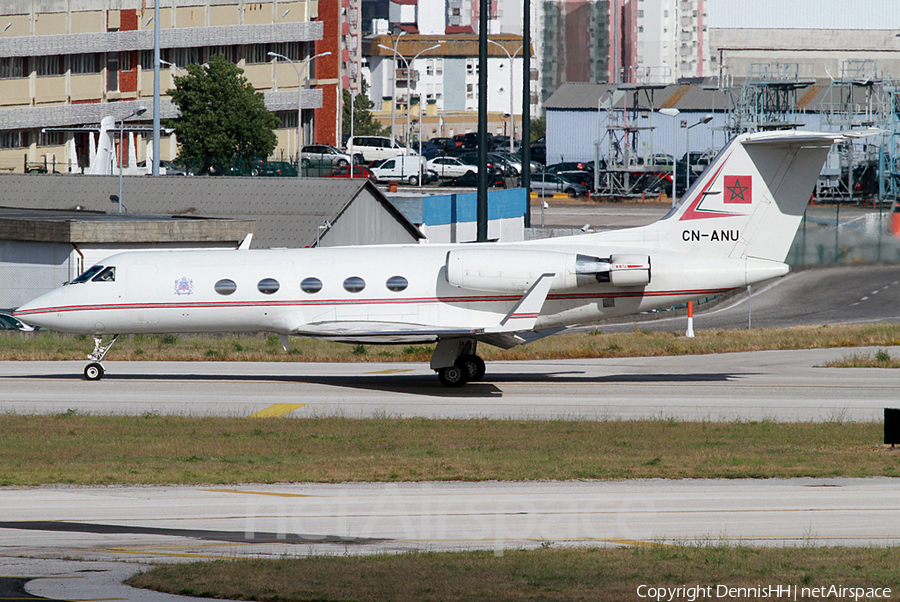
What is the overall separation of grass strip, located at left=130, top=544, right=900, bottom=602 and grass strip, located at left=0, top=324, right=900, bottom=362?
19.8 meters

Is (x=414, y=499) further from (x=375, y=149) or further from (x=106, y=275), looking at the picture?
(x=375, y=149)

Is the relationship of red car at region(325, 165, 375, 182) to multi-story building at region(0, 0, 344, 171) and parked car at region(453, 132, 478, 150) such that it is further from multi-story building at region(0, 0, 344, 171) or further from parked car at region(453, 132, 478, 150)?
A: parked car at region(453, 132, 478, 150)

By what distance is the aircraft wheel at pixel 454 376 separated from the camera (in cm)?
2559

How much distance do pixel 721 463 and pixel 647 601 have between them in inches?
305

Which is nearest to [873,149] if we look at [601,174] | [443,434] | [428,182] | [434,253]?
[601,174]

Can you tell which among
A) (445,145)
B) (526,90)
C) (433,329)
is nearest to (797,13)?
(445,145)

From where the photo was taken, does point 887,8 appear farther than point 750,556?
Yes

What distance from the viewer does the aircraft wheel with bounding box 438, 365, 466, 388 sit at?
25594 millimetres

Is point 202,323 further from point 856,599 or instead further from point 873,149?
point 873,149

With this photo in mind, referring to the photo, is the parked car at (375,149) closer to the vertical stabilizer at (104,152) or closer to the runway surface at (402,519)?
the vertical stabilizer at (104,152)

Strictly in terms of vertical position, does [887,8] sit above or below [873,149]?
above

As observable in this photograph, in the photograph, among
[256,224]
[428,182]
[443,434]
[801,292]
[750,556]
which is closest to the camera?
[750,556]

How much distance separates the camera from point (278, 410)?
73.9 ft

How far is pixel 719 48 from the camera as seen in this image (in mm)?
125500
